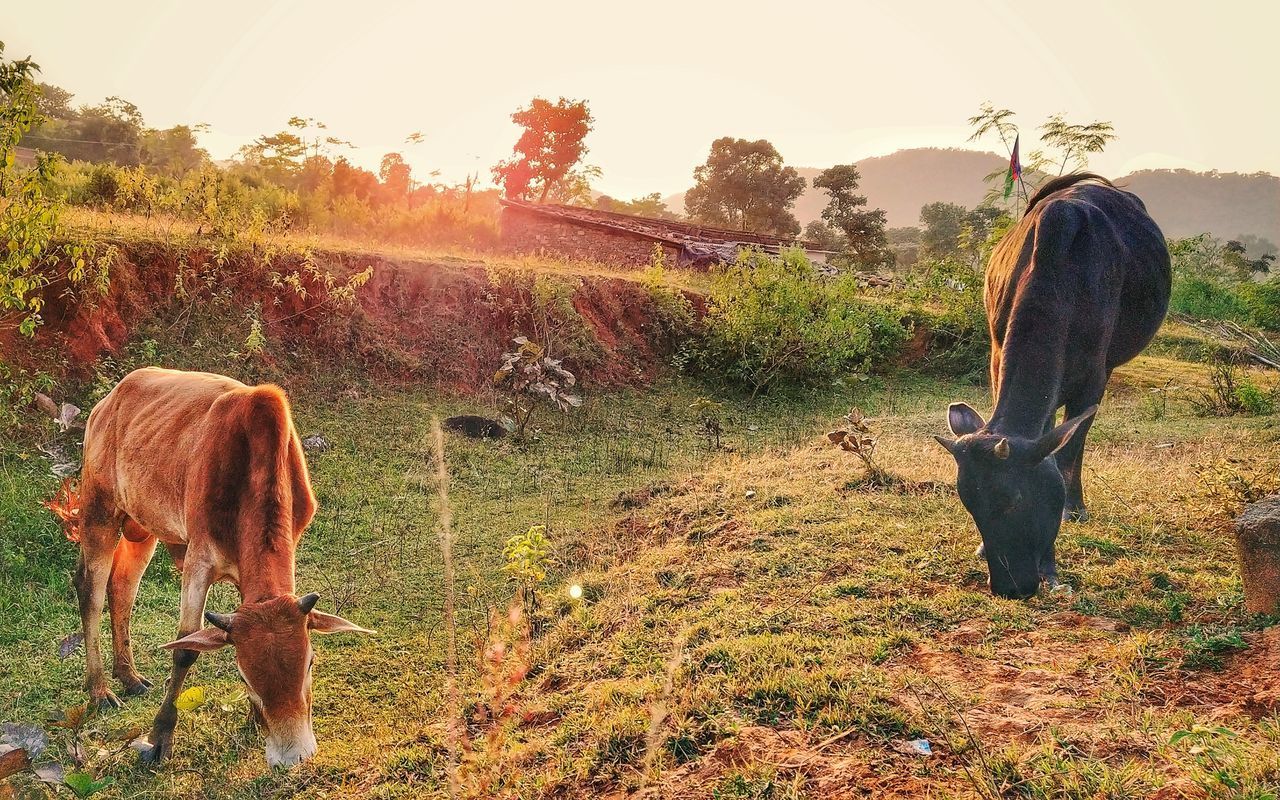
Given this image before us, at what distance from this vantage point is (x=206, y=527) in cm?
Answer: 420

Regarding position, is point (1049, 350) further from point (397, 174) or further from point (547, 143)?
point (547, 143)

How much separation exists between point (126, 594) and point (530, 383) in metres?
6.91

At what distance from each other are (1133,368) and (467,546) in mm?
16094

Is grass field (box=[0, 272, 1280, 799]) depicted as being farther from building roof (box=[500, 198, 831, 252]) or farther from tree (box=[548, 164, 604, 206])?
tree (box=[548, 164, 604, 206])

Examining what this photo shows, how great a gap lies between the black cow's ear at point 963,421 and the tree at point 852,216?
140 ft

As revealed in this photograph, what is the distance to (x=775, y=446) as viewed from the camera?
11211 mm

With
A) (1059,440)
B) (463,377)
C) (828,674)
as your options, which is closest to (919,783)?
(828,674)

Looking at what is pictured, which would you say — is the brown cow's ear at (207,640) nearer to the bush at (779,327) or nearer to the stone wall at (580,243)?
the bush at (779,327)

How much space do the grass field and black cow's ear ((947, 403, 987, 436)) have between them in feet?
3.28

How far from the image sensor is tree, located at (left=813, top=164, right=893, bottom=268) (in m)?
46.5

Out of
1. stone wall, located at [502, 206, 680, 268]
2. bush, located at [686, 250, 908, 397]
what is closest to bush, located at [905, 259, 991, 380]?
bush, located at [686, 250, 908, 397]

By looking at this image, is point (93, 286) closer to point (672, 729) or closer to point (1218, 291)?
point (672, 729)

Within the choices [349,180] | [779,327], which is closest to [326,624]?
[779,327]

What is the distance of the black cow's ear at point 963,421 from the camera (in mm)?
5258
